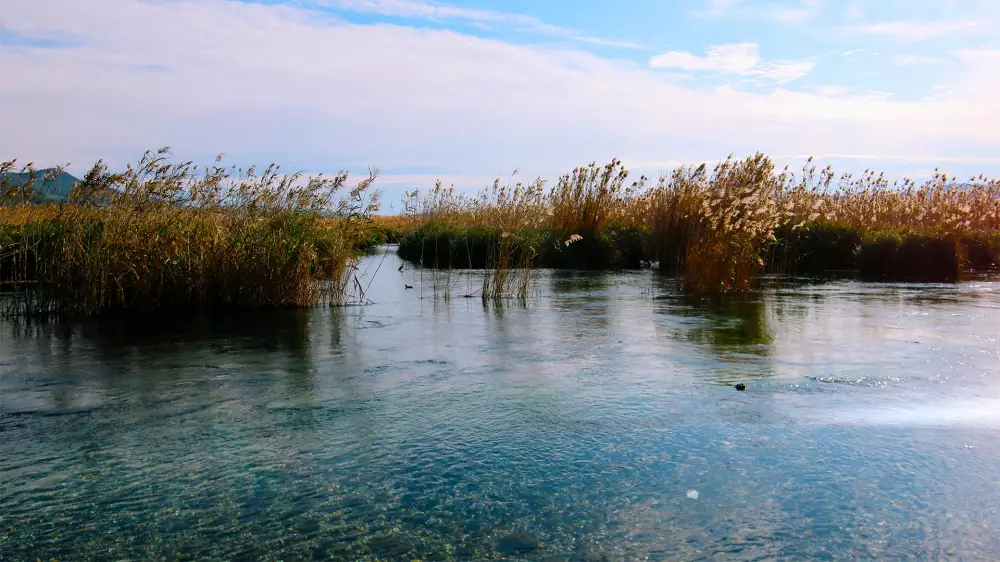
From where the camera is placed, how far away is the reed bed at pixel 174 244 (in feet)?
35.6

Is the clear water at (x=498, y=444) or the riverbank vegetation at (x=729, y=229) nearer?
the clear water at (x=498, y=444)

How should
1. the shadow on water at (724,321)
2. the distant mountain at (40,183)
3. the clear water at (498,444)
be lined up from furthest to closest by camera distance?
the distant mountain at (40,183), the shadow on water at (724,321), the clear water at (498,444)

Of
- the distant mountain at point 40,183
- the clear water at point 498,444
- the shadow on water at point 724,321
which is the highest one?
the distant mountain at point 40,183

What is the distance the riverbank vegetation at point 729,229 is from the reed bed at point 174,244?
321 centimetres

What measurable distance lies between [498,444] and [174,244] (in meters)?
7.44

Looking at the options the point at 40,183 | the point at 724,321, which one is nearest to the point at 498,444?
the point at 724,321

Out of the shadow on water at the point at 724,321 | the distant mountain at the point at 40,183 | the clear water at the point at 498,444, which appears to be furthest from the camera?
the distant mountain at the point at 40,183

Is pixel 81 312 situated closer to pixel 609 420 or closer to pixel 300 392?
pixel 300 392

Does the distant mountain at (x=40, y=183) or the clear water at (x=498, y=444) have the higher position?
the distant mountain at (x=40, y=183)

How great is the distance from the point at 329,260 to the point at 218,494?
320 inches

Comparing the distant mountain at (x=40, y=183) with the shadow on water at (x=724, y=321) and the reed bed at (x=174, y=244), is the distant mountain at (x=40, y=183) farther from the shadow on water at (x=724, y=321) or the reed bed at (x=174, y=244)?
the shadow on water at (x=724, y=321)

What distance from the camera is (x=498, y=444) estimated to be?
5301mm

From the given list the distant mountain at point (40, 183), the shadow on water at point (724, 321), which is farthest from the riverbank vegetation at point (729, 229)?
the distant mountain at point (40, 183)

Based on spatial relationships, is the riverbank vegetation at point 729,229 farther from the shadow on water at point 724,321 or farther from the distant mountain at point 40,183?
the distant mountain at point 40,183
